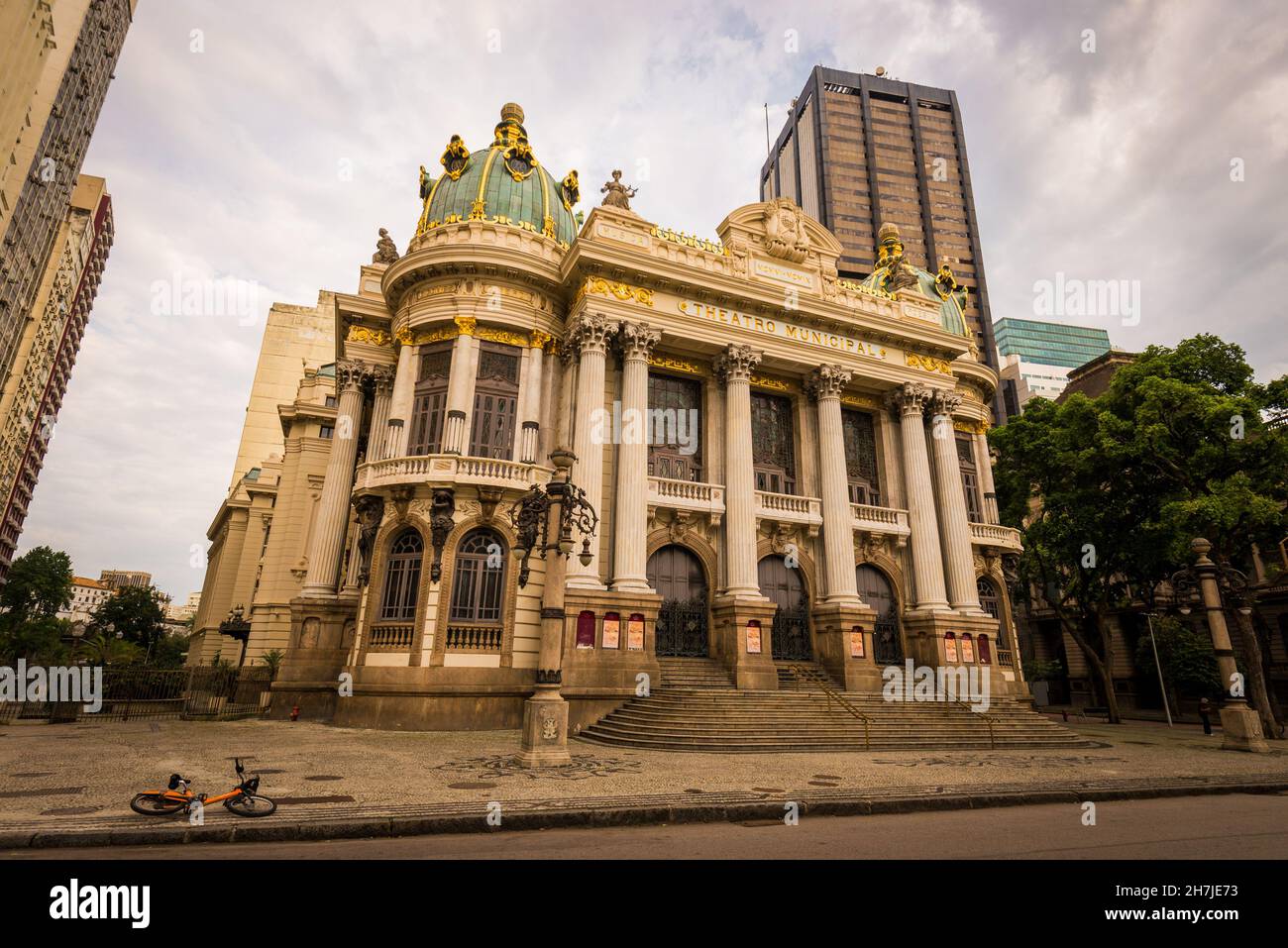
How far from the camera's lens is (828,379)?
25500 mm

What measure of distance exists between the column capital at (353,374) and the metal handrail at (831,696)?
19498 millimetres

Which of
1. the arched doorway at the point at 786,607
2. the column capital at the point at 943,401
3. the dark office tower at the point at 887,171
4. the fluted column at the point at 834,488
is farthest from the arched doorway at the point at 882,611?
the dark office tower at the point at 887,171

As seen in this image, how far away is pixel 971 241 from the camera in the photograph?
9069 cm

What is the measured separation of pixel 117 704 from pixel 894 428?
31949 millimetres

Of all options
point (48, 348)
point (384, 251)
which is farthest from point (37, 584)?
point (384, 251)

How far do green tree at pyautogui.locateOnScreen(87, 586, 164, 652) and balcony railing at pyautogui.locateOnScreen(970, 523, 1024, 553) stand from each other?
3200 inches

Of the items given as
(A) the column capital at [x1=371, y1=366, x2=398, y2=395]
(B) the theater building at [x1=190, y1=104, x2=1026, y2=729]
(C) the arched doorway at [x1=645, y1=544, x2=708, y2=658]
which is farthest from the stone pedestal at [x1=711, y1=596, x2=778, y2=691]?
(A) the column capital at [x1=371, y1=366, x2=398, y2=395]

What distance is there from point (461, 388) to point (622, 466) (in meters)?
6.20

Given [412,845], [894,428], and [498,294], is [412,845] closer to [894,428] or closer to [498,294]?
[498,294]

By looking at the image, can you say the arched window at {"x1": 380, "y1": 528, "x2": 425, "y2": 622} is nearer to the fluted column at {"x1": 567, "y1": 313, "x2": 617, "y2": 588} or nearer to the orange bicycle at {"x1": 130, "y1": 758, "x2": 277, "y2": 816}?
the fluted column at {"x1": 567, "y1": 313, "x2": 617, "y2": 588}

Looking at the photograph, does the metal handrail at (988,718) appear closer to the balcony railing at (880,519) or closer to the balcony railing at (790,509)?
the balcony railing at (880,519)

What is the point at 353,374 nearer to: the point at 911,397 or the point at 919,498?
the point at 911,397

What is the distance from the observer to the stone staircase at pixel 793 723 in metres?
16.3

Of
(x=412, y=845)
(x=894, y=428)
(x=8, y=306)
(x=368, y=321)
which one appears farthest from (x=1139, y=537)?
(x=8, y=306)
